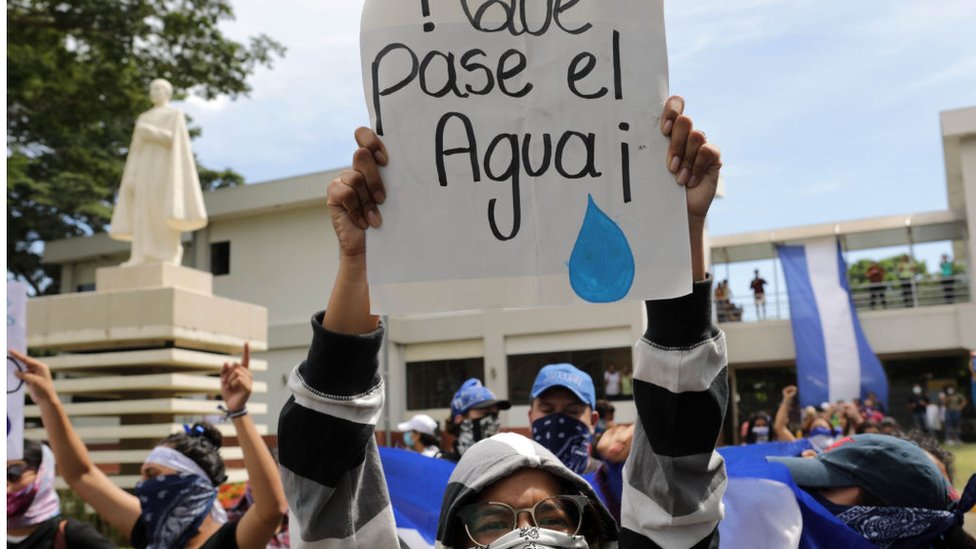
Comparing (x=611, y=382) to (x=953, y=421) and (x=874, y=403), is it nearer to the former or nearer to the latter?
(x=874, y=403)

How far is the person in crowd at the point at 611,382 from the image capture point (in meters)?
22.5

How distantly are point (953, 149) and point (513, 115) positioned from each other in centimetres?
2668

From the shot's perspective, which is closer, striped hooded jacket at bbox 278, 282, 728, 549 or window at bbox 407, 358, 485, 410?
striped hooded jacket at bbox 278, 282, 728, 549

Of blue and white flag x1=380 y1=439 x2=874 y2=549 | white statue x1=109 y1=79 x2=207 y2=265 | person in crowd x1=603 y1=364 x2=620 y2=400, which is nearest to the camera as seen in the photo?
blue and white flag x1=380 y1=439 x2=874 y2=549

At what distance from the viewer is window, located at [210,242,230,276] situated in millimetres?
27312

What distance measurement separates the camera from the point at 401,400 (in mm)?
24891

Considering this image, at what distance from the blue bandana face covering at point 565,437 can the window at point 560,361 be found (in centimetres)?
1977

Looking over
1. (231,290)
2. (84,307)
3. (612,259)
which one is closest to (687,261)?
(612,259)

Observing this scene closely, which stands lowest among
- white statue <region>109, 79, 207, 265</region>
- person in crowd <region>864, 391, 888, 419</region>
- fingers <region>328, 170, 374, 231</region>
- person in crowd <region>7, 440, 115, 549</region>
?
person in crowd <region>864, 391, 888, 419</region>

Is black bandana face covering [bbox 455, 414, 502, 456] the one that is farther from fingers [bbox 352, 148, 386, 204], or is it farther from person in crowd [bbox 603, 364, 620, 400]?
person in crowd [bbox 603, 364, 620, 400]

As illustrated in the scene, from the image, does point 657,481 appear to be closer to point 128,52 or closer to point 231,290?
point 128,52

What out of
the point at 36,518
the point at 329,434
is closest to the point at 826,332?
the point at 36,518

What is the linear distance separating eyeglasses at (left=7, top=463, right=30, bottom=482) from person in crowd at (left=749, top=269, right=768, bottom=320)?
78.5ft

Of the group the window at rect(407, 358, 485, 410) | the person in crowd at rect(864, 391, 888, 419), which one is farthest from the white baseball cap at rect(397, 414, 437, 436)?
the window at rect(407, 358, 485, 410)
